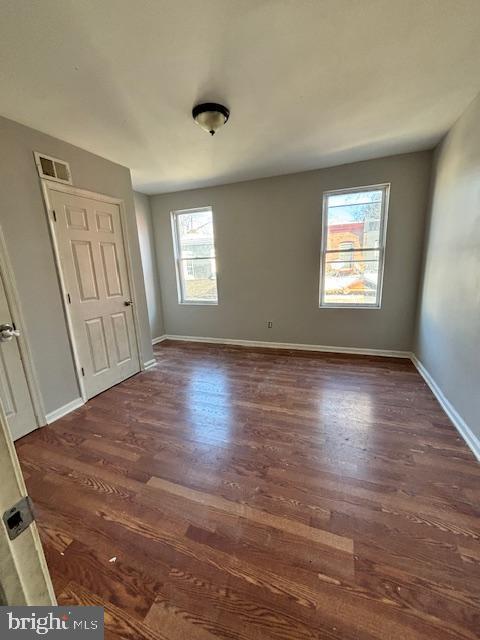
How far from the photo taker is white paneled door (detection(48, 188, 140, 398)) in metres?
2.50

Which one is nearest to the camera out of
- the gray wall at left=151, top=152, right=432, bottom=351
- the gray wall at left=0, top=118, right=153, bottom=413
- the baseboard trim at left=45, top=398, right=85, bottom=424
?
the gray wall at left=0, top=118, right=153, bottom=413

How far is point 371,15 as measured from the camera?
1.32 metres

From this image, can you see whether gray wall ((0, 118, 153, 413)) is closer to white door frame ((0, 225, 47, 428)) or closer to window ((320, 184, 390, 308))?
white door frame ((0, 225, 47, 428))

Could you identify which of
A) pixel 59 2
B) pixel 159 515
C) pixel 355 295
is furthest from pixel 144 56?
pixel 355 295

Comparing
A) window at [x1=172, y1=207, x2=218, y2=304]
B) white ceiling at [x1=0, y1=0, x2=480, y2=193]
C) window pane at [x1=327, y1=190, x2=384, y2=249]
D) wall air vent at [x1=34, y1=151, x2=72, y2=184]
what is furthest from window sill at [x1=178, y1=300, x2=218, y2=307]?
wall air vent at [x1=34, y1=151, x2=72, y2=184]

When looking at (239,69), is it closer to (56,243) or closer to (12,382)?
(56,243)

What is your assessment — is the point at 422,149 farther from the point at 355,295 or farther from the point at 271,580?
the point at 271,580

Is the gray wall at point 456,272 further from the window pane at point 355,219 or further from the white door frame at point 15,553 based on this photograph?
the white door frame at point 15,553

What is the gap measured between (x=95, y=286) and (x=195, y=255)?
2.01 meters

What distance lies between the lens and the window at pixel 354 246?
3410 mm

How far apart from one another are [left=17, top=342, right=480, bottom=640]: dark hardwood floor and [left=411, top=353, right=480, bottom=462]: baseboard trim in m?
0.06

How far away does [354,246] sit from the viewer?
11.6 feet

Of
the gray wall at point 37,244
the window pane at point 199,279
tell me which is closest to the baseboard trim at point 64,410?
the gray wall at point 37,244

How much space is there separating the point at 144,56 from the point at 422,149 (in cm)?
311
